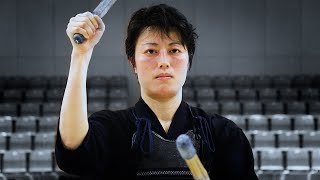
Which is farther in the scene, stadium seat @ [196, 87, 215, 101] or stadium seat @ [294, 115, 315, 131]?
stadium seat @ [196, 87, 215, 101]

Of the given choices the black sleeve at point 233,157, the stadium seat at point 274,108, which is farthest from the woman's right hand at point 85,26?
the stadium seat at point 274,108

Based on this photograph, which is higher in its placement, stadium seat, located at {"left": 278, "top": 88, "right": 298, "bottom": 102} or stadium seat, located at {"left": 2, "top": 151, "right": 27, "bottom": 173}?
stadium seat, located at {"left": 278, "top": 88, "right": 298, "bottom": 102}

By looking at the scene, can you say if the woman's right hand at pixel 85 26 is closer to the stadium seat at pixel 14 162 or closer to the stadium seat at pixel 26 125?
the stadium seat at pixel 14 162

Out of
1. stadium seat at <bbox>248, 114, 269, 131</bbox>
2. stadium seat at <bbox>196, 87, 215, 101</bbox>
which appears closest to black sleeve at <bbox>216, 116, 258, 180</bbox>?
stadium seat at <bbox>248, 114, 269, 131</bbox>

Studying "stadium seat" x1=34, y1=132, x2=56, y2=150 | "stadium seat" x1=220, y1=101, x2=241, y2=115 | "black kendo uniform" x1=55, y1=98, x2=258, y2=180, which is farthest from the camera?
"stadium seat" x1=220, y1=101, x2=241, y2=115

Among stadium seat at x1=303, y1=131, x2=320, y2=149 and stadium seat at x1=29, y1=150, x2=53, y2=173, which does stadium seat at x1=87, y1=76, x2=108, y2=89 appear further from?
stadium seat at x1=303, y1=131, x2=320, y2=149

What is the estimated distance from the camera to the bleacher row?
6.45 meters

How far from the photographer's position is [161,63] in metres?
1.26

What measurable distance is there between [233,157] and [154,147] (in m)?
0.20

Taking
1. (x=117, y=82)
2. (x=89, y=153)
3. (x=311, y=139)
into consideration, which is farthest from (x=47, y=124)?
(x=89, y=153)

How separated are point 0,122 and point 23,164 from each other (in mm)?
1393

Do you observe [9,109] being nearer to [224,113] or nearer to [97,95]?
[97,95]

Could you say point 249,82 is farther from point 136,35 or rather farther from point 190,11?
point 136,35

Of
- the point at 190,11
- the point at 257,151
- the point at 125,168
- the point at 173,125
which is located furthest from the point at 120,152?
the point at 190,11
